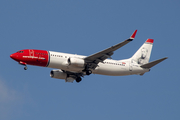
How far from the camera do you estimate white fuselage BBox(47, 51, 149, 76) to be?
183 feet

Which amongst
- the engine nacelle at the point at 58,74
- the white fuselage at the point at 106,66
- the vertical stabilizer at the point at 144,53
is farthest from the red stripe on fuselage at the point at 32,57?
the vertical stabilizer at the point at 144,53

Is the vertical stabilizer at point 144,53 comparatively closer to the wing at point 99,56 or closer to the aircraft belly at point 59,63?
the wing at point 99,56

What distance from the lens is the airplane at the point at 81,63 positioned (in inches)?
2172

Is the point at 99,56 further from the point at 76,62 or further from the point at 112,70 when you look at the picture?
the point at 112,70

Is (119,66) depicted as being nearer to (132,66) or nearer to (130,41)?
(132,66)

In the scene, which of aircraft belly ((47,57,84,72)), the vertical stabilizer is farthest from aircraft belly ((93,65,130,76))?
aircraft belly ((47,57,84,72))

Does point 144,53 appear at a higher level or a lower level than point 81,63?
higher

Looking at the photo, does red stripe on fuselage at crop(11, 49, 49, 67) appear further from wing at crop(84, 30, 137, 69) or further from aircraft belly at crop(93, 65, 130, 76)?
aircraft belly at crop(93, 65, 130, 76)

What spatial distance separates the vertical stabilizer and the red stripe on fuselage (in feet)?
58.8

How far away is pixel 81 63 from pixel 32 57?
813cm

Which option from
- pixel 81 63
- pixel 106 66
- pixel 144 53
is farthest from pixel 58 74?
pixel 144 53

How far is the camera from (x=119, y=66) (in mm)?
60438

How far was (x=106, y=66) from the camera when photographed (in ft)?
194

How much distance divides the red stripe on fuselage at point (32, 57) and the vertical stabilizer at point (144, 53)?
1793cm
